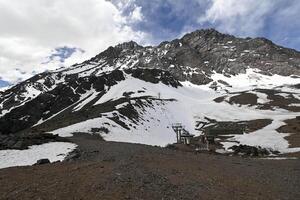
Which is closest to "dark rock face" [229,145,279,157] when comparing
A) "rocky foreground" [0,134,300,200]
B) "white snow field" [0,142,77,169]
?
"rocky foreground" [0,134,300,200]

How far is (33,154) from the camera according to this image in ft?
98.5

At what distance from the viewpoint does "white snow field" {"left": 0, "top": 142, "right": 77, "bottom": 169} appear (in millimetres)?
27203

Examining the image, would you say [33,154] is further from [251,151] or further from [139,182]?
[251,151]

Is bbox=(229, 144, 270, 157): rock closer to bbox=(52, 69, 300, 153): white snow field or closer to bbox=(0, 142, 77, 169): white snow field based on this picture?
bbox=(52, 69, 300, 153): white snow field

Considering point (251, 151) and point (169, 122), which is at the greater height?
point (169, 122)

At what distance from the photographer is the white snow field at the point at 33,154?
2720 centimetres

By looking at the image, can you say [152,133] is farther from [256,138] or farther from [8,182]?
[8,182]

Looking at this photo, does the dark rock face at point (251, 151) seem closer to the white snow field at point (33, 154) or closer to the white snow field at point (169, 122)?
the white snow field at point (169, 122)

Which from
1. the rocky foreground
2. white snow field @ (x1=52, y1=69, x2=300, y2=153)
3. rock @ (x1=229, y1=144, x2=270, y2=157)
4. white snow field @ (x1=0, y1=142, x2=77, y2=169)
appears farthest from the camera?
white snow field @ (x1=52, y1=69, x2=300, y2=153)

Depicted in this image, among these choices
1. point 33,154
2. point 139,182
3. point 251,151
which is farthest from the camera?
point 251,151

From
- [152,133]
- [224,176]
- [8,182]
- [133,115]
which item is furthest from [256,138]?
[8,182]

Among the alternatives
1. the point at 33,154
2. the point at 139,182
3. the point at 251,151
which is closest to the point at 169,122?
the point at 251,151

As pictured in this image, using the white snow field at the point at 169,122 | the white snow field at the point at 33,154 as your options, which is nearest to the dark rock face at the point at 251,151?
the white snow field at the point at 169,122

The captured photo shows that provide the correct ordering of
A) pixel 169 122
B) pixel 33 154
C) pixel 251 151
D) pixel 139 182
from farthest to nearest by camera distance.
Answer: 1. pixel 169 122
2. pixel 251 151
3. pixel 33 154
4. pixel 139 182
